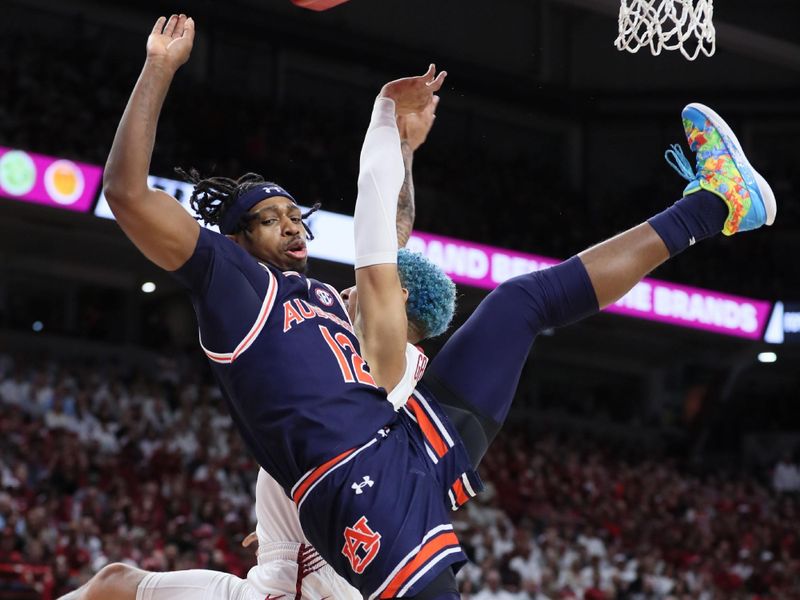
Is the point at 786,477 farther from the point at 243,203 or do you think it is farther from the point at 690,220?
the point at 243,203

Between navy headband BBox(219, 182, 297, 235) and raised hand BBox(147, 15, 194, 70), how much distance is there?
0.47 meters

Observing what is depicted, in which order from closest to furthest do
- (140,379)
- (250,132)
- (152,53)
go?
(152,53)
(140,379)
(250,132)

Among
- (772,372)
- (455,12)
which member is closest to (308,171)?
(455,12)

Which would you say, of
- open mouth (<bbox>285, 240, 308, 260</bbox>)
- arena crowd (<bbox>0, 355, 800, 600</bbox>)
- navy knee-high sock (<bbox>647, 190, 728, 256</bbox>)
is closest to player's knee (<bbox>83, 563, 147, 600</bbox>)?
open mouth (<bbox>285, 240, 308, 260</bbox>)

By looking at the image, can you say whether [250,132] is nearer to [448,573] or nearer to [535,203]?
[535,203]

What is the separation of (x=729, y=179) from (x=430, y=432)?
1.47 meters

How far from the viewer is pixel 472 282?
1658 cm

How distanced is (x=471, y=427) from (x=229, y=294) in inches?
33.6

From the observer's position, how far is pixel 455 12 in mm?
22000

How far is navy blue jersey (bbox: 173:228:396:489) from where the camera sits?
315 centimetres

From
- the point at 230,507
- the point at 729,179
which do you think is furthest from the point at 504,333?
the point at 230,507

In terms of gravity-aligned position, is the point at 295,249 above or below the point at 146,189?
below

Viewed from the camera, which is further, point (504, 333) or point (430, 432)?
point (504, 333)

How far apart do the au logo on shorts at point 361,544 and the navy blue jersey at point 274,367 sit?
0.20 m
